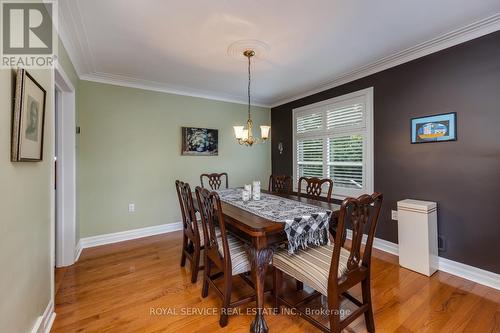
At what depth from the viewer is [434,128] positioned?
8.34 ft

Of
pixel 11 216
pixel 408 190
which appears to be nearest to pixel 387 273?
pixel 408 190

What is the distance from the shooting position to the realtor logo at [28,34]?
1233 millimetres

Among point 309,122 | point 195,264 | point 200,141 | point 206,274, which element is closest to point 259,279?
point 206,274

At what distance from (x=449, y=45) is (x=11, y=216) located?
12.6 ft

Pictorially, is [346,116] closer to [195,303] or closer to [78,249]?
[195,303]

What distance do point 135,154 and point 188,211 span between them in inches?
69.1

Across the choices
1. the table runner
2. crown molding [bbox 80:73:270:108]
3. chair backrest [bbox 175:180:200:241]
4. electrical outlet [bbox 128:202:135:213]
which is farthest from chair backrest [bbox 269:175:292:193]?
electrical outlet [bbox 128:202:135:213]

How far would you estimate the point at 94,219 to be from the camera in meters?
3.28

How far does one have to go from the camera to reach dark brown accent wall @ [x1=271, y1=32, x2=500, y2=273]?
2.19 m

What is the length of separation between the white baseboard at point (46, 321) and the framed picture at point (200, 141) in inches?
101

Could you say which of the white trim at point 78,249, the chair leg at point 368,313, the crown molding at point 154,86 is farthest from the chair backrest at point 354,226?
the crown molding at point 154,86

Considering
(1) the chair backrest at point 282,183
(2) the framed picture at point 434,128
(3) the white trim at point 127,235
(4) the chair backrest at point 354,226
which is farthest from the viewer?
(1) the chair backrest at point 282,183

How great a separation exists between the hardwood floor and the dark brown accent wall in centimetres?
49

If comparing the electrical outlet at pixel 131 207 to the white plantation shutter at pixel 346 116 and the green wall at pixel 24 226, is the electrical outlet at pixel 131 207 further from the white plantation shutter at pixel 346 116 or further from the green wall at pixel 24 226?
the white plantation shutter at pixel 346 116
